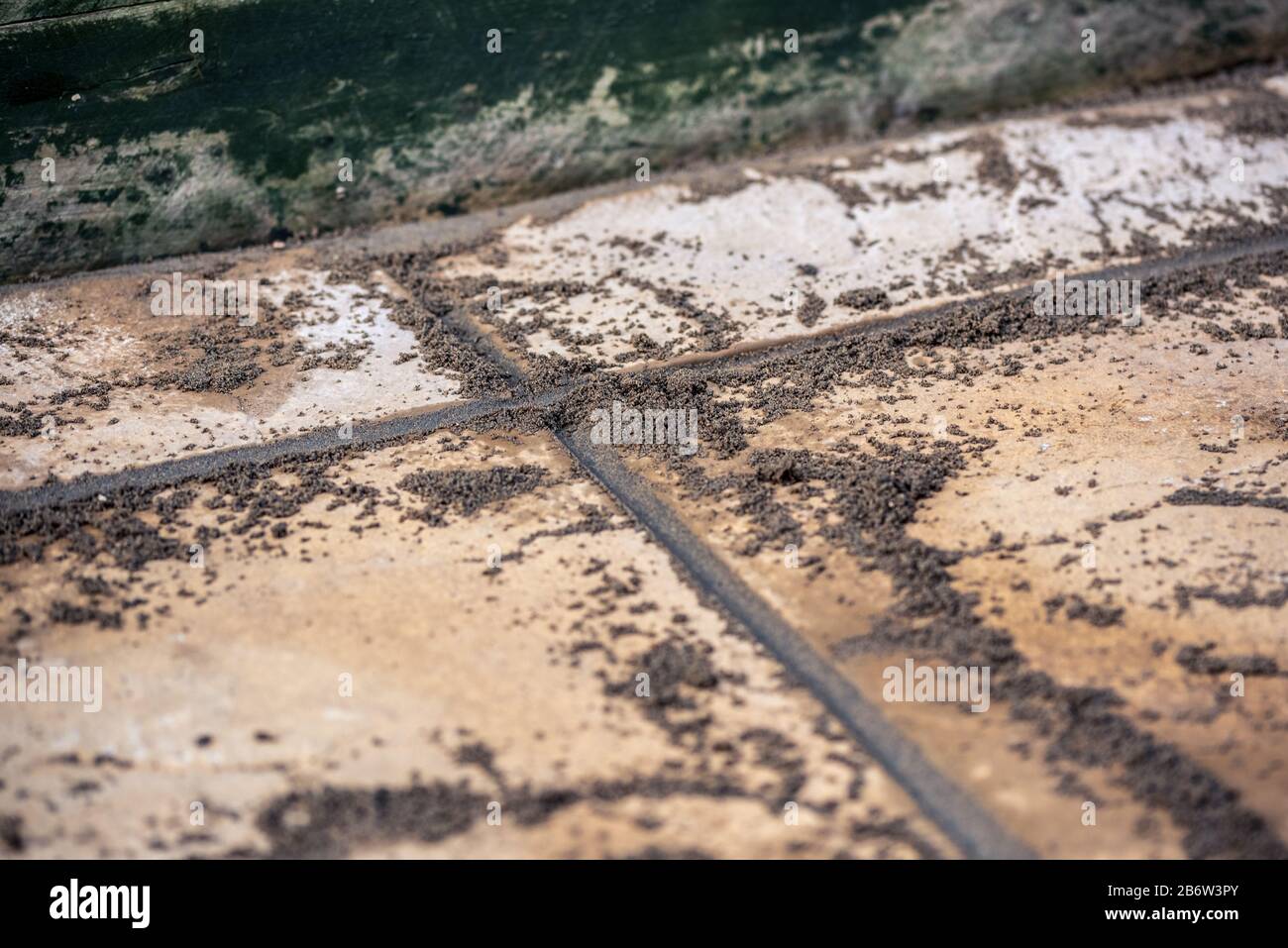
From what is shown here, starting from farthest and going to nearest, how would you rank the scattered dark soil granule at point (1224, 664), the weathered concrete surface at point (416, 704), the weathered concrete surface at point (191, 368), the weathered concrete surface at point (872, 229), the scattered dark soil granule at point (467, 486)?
the weathered concrete surface at point (872, 229), the weathered concrete surface at point (191, 368), the scattered dark soil granule at point (467, 486), the scattered dark soil granule at point (1224, 664), the weathered concrete surface at point (416, 704)

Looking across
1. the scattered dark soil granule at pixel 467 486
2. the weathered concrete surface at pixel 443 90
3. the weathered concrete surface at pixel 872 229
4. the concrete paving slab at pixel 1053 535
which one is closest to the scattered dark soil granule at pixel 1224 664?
the concrete paving slab at pixel 1053 535

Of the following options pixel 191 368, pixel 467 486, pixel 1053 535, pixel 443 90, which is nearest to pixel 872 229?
pixel 443 90

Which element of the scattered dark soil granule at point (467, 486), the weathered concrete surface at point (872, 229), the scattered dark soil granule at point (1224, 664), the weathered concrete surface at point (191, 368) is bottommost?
the scattered dark soil granule at point (1224, 664)

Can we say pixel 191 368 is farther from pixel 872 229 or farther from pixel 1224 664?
pixel 1224 664

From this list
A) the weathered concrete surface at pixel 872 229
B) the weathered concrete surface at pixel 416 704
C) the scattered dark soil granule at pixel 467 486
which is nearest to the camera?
the weathered concrete surface at pixel 416 704

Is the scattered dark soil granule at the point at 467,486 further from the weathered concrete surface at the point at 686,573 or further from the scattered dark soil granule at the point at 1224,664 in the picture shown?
the scattered dark soil granule at the point at 1224,664

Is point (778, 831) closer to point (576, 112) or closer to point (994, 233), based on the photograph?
point (994, 233)
